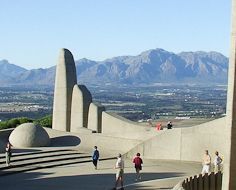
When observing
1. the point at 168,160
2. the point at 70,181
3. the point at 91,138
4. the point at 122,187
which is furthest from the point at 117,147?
the point at 122,187

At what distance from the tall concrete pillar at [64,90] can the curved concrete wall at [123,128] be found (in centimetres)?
281

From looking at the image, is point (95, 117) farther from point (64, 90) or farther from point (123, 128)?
point (64, 90)

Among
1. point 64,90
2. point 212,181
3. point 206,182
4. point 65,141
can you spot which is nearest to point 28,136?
point 65,141

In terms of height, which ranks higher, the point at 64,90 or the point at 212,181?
the point at 64,90

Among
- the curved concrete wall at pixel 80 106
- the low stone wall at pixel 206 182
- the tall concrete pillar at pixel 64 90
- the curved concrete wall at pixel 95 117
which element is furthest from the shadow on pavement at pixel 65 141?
the low stone wall at pixel 206 182

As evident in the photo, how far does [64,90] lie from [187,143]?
39.9 ft

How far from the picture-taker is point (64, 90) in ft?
124

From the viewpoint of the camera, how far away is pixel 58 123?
125 feet

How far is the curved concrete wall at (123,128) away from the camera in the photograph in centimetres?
3388

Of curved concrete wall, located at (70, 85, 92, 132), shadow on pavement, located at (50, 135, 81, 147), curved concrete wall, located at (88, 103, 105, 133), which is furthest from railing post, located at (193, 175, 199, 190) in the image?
curved concrete wall, located at (70, 85, 92, 132)

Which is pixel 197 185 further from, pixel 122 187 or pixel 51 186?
pixel 51 186

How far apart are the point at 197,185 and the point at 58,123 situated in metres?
20.3

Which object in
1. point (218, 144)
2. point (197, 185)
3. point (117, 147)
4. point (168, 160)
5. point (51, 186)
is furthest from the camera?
point (117, 147)

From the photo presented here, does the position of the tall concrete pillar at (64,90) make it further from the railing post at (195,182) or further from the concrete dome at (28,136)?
the railing post at (195,182)
